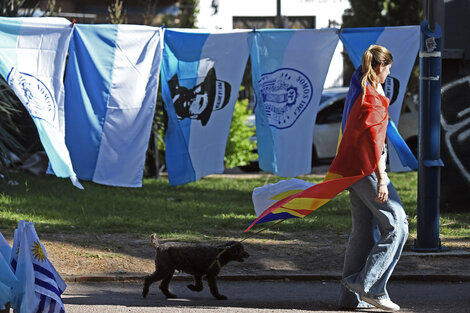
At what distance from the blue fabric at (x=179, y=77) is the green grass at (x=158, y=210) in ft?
2.56

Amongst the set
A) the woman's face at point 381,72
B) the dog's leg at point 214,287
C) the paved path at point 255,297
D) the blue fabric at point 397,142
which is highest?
the woman's face at point 381,72

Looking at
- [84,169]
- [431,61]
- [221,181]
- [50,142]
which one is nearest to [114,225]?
[84,169]

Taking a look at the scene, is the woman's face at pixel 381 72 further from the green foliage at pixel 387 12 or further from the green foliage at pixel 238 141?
the green foliage at pixel 387 12

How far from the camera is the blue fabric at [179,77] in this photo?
8727 mm

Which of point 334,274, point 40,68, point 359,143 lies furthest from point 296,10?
point 359,143

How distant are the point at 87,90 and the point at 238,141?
6.41 meters

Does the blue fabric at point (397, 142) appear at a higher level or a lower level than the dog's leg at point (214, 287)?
higher

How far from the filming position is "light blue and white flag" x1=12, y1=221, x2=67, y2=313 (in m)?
5.22

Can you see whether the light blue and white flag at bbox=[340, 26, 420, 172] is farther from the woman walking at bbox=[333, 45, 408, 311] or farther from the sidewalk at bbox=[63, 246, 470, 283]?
the woman walking at bbox=[333, 45, 408, 311]

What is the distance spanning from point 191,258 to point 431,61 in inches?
120

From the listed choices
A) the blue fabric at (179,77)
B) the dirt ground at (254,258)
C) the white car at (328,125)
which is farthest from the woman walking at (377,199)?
the white car at (328,125)

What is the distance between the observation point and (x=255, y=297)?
6773 millimetres

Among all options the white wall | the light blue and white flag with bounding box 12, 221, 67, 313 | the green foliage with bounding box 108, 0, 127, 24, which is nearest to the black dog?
the light blue and white flag with bounding box 12, 221, 67, 313

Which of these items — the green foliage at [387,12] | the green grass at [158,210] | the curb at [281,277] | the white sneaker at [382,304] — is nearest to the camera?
the white sneaker at [382,304]
